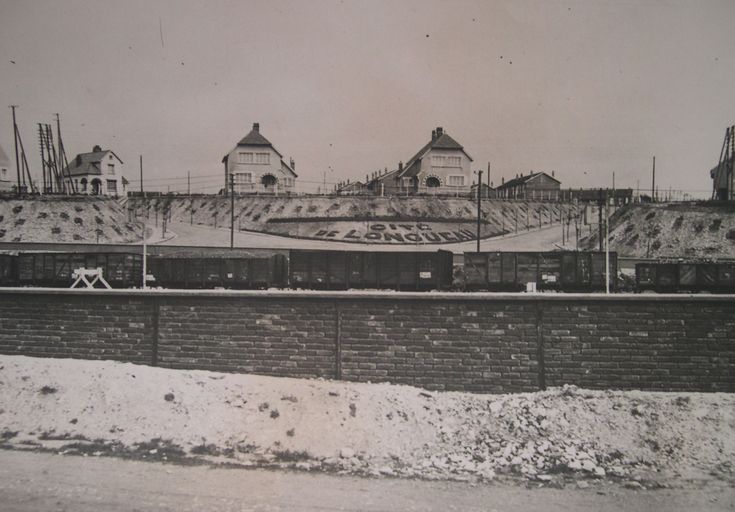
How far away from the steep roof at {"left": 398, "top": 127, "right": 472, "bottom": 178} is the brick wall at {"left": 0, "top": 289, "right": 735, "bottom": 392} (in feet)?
191

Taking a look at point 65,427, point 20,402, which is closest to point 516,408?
point 65,427

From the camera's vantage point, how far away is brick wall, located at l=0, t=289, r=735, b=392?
1406 centimetres

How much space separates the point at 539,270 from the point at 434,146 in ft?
144

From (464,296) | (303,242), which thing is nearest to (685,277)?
(464,296)

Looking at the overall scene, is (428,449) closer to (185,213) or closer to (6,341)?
(6,341)

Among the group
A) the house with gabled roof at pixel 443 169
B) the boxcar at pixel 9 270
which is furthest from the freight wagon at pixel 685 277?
the house with gabled roof at pixel 443 169

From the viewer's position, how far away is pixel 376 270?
28.9 meters

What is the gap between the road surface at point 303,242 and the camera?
170 ft

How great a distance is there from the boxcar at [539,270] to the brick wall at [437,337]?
14.7 meters

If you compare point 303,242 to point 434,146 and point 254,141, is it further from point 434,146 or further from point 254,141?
point 434,146

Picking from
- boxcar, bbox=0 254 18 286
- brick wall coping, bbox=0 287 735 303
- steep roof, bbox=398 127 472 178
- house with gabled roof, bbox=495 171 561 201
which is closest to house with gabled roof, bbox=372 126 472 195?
steep roof, bbox=398 127 472 178

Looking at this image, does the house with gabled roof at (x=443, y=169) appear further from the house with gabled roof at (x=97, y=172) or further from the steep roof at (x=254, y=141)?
the house with gabled roof at (x=97, y=172)

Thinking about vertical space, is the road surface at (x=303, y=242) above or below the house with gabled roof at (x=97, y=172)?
below

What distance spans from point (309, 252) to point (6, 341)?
16.1 m
